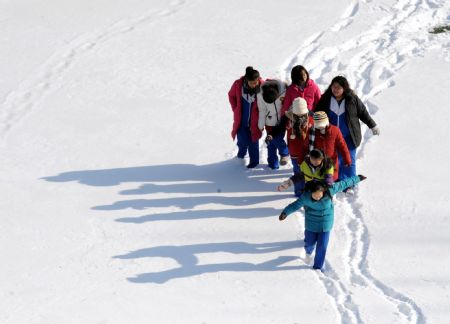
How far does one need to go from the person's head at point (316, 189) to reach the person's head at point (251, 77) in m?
1.80

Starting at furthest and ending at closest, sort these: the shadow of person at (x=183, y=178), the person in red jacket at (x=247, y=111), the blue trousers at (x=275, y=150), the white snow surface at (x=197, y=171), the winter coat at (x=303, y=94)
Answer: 1. the shadow of person at (x=183, y=178)
2. the blue trousers at (x=275, y=150)
3. the person in red jacket at (x=247, y=111)
4. the winter coat at (x=303, y=94)
5. the white snow surface at (x=197, y=171)

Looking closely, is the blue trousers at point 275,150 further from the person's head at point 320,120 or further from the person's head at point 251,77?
the person's head at point 320,120

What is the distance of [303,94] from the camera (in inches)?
341

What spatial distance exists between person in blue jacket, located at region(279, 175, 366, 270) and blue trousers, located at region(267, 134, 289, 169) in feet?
4.78

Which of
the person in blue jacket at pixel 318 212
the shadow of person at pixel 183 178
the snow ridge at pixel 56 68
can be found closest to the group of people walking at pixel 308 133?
the person in blue jacket at pixel 318 212

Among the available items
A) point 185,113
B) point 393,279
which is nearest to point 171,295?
point 393,279

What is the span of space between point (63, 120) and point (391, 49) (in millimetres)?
5521

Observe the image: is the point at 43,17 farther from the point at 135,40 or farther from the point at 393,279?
the point at 393,279

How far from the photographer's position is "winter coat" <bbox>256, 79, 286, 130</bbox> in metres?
8.70

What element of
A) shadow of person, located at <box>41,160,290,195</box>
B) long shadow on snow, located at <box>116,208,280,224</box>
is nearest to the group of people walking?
shadow of person, located at <box>41,160,290,195</box>

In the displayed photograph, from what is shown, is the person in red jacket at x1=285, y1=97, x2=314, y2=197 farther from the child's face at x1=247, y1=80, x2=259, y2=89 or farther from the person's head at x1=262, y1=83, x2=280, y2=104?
the child's face at x1=247, y1=80, x2=259, y2=89

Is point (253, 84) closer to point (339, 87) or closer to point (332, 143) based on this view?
point (339, 87)

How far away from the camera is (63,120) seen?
Result: 421 inches

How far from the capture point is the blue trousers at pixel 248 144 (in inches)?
362
